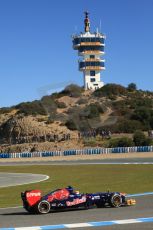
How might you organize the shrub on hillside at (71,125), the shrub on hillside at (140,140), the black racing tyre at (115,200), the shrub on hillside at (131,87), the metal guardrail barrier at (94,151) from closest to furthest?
the black racing tyre at (115,200) < the metal guardrail barrier at (94,151) < the shrub on hillside at (140,140) < the shrub on hillside at (71,125) < the shrub on hillside at (131,87)

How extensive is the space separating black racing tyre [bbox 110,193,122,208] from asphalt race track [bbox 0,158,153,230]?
19 centimetres

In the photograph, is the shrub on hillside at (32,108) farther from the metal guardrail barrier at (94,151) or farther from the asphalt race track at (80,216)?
the asphalt race track at (80,216)

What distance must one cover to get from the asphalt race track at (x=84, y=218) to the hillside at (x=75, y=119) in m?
55.6

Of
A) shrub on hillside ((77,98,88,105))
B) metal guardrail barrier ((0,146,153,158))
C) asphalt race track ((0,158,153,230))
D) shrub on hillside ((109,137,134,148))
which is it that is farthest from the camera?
shrub on hillside ((77,98,88,105))

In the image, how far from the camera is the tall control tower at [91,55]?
115 m

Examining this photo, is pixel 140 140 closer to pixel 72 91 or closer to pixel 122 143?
pixel 122 143

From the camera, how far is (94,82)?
11744cm

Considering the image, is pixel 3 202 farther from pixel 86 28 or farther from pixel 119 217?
pixel 86 28

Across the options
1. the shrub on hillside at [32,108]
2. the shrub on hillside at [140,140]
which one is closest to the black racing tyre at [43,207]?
the shrub on hillside at [140,140]

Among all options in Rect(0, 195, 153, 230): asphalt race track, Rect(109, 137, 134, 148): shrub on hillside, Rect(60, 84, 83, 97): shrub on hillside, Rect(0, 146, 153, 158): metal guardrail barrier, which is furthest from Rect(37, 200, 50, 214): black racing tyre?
Rect(60, 84, 83, 97): shrub on hillside

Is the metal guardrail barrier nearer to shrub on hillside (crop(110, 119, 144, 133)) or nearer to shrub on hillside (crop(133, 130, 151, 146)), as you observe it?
shrub on hillside (crop(133, 130, 151, 146))

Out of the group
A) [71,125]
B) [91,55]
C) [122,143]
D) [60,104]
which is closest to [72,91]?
[60,104]

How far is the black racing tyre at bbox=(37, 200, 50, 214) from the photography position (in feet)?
43.4

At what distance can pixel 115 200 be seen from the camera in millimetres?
13906
